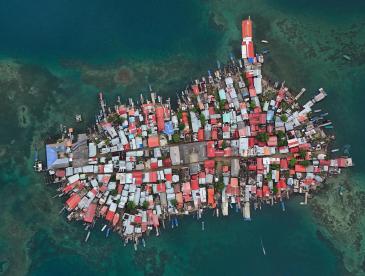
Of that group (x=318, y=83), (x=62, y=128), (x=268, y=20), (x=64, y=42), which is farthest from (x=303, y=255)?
(x=64, y=42)

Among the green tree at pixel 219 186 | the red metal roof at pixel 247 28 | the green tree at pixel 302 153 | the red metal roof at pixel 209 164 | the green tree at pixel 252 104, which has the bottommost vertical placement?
the green tree at pixel 219 186

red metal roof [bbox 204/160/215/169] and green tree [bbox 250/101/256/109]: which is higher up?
green tree [bbox 250/101/256/109]

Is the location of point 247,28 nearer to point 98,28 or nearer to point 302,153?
point 302,153

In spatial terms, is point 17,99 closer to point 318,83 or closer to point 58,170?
point 58,170

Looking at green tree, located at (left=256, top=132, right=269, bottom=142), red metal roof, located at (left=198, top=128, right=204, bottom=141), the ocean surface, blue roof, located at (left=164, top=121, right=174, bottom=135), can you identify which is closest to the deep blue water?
the ocean surface

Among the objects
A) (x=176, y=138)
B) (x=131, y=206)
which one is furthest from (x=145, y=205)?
(x=176, y=138)

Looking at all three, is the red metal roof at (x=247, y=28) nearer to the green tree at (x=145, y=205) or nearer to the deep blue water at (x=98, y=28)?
the deep blue water at (x=98, y=28)

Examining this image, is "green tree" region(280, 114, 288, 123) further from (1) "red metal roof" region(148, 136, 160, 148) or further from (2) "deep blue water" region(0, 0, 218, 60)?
(1) "red metal roof" region(148, 136, 160, 148)

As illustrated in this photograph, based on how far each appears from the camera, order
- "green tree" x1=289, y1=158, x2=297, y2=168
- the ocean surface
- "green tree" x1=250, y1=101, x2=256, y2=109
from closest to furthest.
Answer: "green tree" x1=289, y1=158, x2=297, y2=168 < "green tree" x1=250, y1=101, x2=256, y2=109 < the ocean surface

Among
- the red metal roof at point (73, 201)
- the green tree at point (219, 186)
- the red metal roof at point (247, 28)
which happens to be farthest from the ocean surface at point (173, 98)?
the green tree at point (219, 186)
